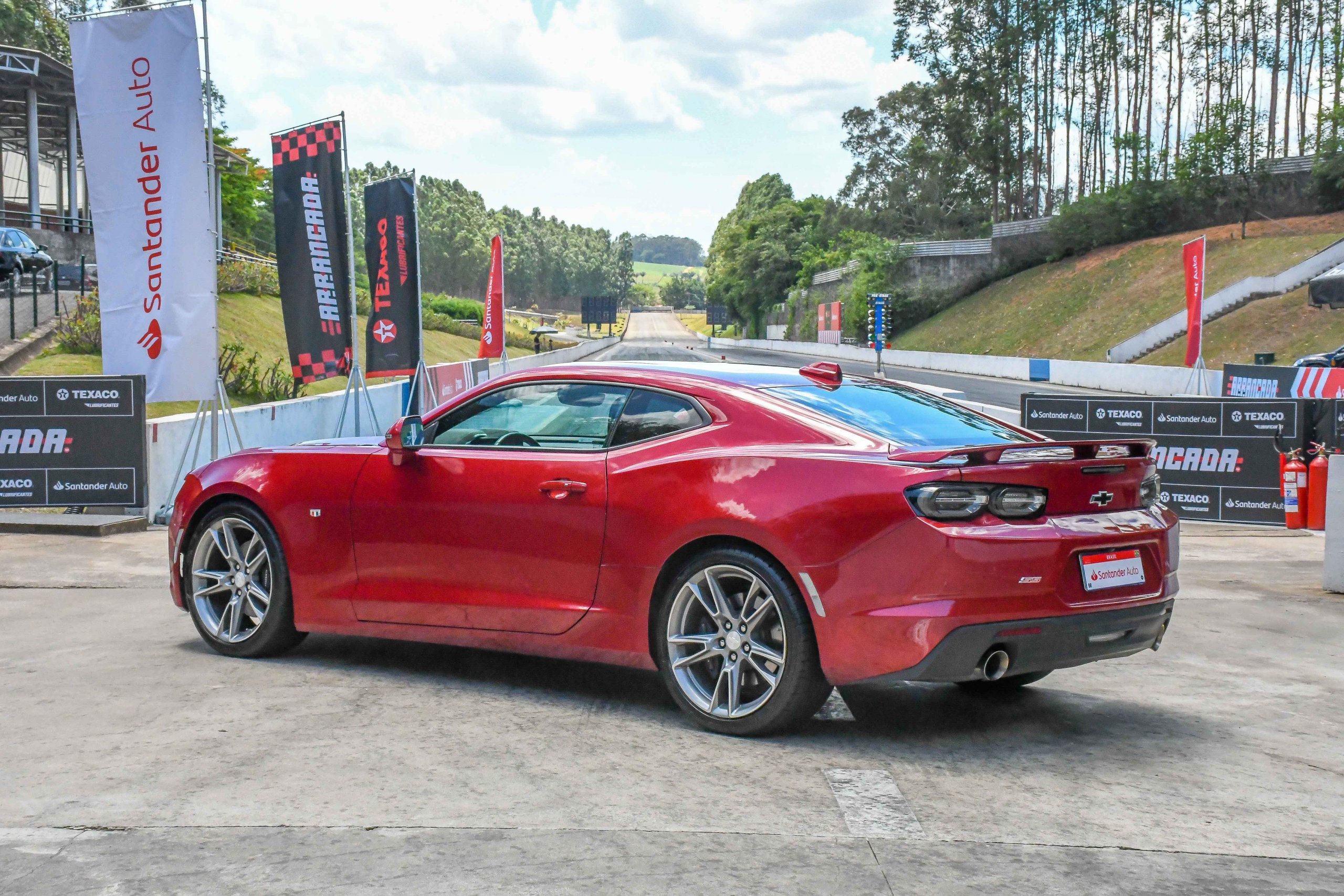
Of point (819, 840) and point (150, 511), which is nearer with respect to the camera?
point (819, 840)

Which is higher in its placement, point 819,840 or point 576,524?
point 576,524

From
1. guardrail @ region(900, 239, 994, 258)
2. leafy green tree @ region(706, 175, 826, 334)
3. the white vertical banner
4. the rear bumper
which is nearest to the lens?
the rear bumper

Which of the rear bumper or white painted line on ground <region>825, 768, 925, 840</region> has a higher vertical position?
the rear bumper

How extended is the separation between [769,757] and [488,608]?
1.52 m

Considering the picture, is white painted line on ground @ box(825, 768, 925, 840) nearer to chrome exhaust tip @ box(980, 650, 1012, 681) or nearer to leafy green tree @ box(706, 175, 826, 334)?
chrome exhaust tip @ box(980, 650, 1012, 681)

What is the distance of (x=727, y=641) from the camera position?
512 centimetres

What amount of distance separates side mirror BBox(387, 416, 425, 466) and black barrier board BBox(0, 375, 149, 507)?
7664 millimetres

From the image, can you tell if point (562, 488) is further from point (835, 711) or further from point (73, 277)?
point (73, 277)

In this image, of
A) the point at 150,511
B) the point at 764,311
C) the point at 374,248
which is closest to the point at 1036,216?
the point at 764,311

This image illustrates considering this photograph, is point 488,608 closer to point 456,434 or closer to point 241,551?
point 456,434

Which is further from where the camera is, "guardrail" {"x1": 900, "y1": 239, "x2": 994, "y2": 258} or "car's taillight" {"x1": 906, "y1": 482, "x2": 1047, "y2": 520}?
"guardrail" {"x1": 900, "y1": 239, "x2": 994, "y2": 258}

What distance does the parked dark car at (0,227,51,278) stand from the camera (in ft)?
109

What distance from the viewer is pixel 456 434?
20.0 ft

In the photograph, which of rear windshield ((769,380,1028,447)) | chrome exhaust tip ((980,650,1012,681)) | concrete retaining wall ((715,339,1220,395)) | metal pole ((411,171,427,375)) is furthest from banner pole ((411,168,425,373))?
concrete retaining wall ((715,339,1220,395))
